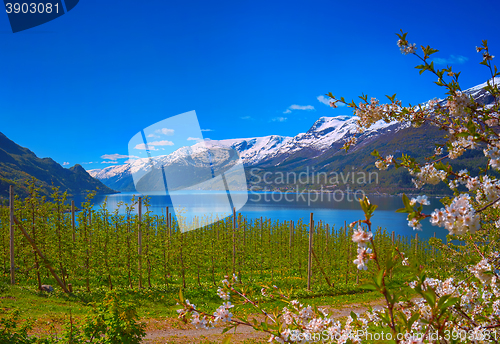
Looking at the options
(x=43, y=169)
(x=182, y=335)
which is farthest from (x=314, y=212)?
(x=43, y=169)

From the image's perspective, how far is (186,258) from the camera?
408 inches

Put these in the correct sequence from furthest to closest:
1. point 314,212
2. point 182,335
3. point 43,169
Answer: point 43,169
point 314,212
point 182,335

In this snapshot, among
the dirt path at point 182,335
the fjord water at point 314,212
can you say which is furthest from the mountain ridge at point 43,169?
the dirt path at point 182,335

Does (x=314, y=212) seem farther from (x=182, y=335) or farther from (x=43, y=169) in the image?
(x=43, y=169)

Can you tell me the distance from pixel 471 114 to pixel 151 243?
10.3 meters

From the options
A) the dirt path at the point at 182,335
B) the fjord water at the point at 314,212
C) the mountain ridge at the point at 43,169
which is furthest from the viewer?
the mountain ridge at the point at 43,169

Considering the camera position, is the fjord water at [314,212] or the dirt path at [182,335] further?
the fjord water at [314,212]

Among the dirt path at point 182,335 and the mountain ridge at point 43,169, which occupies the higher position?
the mountain ridge at point 43,169

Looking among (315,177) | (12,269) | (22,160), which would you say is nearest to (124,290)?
(12,269)

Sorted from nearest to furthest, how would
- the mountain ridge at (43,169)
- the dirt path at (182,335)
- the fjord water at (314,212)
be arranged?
the dirt path at (182,335) → the fjord water at (314,212) → the mountain ridge at (43,169)

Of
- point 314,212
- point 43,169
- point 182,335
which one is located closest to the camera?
point 182,335

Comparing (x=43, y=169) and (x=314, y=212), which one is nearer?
(x=314, y=212)

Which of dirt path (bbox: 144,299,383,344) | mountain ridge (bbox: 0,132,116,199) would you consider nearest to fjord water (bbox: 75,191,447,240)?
dirt path (bbox: 144,299,383,344)

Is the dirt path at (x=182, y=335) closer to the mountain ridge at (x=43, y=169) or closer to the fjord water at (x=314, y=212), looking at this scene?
the fjord water at (x=314, y=212)
